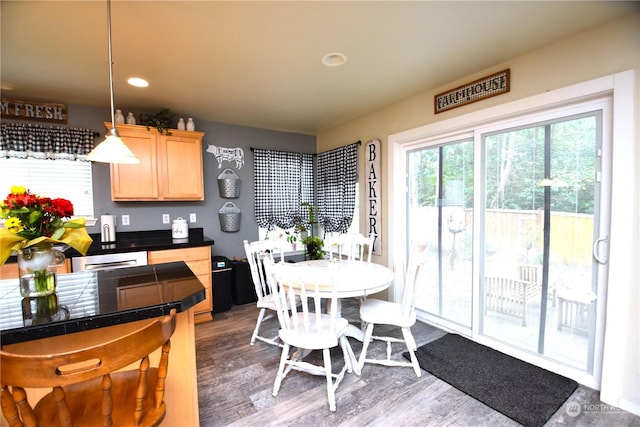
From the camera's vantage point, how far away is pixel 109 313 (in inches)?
45.0

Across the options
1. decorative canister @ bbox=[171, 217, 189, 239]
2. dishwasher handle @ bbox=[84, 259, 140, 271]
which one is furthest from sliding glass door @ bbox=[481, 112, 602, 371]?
dishwasher handle @ bbox=[84, 259, 140, 271]

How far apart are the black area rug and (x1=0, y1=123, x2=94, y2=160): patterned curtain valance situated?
3969 millimetres

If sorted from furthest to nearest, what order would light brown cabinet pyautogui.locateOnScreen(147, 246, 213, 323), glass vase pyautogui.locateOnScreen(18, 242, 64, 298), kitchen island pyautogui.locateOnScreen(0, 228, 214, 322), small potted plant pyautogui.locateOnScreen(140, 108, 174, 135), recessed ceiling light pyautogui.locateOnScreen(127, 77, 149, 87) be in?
small potted plant pyautogui.locateOnScreen(140, 108, 174, 135), light brown cabinet pyautogui.locateOnScreen(147, 246, 213, 323), kitchen island pyautogui.locateOnScreen(0, 228, 214, 322), recessed ceiling light pyautogui.locateOnScreen(127, 77, 149, 87), glass vase pyautogui.locateOnScreen(18, 242, 64, 298)

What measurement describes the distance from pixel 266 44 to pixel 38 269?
1.83 m

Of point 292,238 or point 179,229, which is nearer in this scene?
point 179,229

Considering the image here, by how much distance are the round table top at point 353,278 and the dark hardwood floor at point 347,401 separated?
0.68 meters

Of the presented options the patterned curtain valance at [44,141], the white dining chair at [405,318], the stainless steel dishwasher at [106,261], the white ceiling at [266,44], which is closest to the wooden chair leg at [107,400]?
the white dining chair at [405,318]

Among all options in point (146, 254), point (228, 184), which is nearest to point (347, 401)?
point (146, 254)

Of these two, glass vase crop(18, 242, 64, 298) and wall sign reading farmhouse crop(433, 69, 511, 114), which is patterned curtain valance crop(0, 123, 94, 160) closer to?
glass vase crop(18, 242, 64, 298)

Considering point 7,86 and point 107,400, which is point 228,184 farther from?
point 107,400

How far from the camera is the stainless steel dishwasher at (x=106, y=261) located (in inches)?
109

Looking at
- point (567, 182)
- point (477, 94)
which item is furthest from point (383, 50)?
point (567, 182)

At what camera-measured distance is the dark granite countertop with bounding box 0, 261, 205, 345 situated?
3.46ft

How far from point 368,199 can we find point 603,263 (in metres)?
2.25
